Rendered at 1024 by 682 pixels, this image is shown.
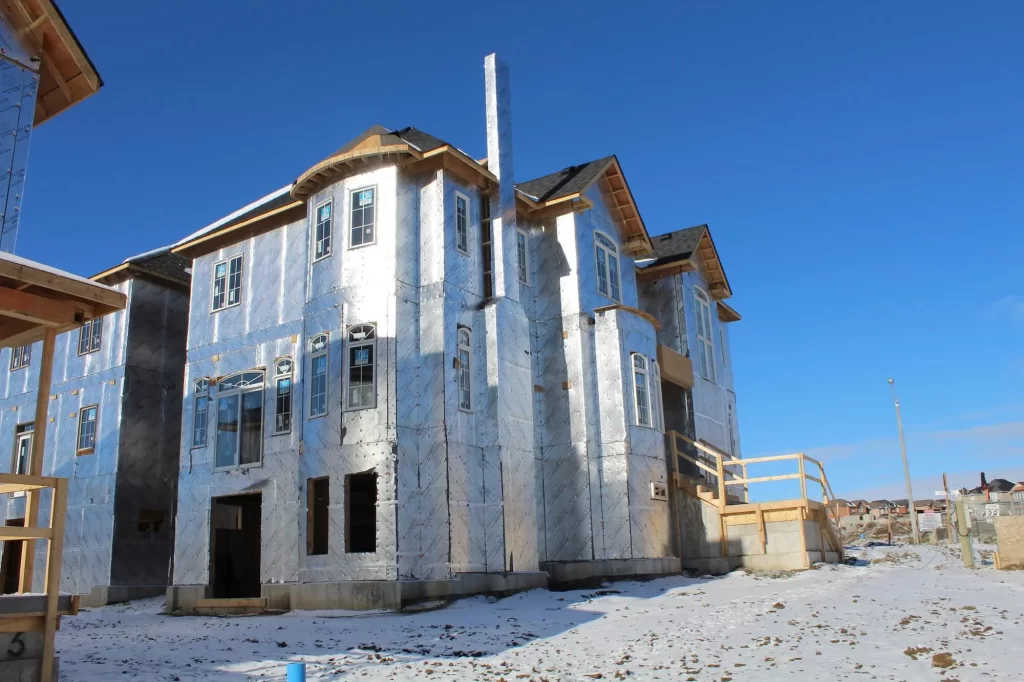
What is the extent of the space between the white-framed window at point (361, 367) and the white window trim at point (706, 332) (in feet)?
44.1

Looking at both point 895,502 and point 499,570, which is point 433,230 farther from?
point 895,502

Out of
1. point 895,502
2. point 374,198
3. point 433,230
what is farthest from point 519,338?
point 895,502

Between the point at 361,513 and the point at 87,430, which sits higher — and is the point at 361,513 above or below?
below

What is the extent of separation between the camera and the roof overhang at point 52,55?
1661 cm

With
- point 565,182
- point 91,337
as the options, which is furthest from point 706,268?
point 91,337

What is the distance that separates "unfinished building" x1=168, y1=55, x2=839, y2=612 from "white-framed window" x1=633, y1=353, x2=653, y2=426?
6cm

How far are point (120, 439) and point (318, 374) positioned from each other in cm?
921

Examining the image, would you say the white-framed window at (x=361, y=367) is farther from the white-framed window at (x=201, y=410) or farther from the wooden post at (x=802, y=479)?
the wooden post at (x=802, y=479)

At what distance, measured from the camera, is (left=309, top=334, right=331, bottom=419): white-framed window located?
20.6 m

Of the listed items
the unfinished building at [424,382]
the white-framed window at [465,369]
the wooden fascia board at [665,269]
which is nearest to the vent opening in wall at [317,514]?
the unfinished building at [424,382]

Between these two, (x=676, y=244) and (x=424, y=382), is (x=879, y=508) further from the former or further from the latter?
(x=424, y=382)

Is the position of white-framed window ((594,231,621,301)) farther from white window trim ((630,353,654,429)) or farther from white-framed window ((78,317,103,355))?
white-framed window ((78,317,103,355))

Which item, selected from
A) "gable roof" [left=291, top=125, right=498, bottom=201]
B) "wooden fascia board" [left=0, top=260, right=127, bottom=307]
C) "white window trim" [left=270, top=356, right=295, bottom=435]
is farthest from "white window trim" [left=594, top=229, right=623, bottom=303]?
"wooden fascia board" [left=0, top=260, right=127, bottom=307]

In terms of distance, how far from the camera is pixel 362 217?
21031 mm
